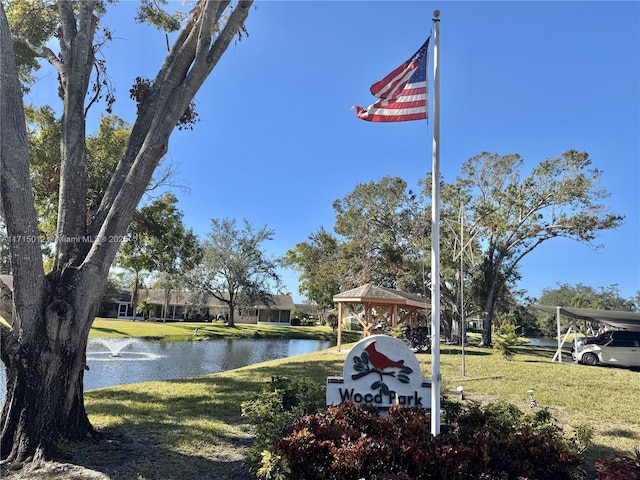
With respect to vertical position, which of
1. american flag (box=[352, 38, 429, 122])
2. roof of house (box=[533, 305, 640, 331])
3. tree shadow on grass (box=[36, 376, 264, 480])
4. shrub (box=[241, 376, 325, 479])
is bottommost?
tree shadow on grass (box=[36, 376, 264, 480])

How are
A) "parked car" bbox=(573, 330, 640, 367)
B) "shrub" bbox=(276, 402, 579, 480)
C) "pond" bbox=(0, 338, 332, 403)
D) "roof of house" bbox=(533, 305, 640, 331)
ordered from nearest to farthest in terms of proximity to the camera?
"shrub" bbox=(276, 402, 579, 480)
"pond" bbox=(0, 338, 332, 403)
"parked car" bbox=(573, 330, 640, 367)
"roof of house" bbox=(533, 305, 640, 331)

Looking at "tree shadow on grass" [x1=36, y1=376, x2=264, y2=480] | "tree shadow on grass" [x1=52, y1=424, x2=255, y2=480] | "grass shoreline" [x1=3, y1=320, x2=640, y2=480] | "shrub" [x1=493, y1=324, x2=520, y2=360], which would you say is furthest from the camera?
"shrub" [x1=493, y1=324, x2=520, y2=360]

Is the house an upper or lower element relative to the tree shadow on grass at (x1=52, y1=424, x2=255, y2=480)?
upper

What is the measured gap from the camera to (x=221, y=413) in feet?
24.4

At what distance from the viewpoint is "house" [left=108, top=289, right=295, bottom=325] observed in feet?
171

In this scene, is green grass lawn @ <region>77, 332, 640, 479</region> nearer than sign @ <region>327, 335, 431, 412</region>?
Yes

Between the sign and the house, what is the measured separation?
138 feet

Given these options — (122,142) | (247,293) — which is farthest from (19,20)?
(247,293)

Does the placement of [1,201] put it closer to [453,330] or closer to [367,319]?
A: [367,319]

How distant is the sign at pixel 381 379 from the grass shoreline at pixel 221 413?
4.99 ft

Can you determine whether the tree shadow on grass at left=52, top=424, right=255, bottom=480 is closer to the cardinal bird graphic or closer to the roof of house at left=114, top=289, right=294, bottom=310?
the cardinal bird graphic

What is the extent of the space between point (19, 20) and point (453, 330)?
2808 centimetres

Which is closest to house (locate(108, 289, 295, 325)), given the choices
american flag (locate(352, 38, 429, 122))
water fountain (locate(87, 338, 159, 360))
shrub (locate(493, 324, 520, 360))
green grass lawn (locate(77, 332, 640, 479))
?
water fountain (locate(87, 338, 159, 360))

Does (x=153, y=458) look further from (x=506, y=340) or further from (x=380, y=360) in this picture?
(x=506, y=340)
